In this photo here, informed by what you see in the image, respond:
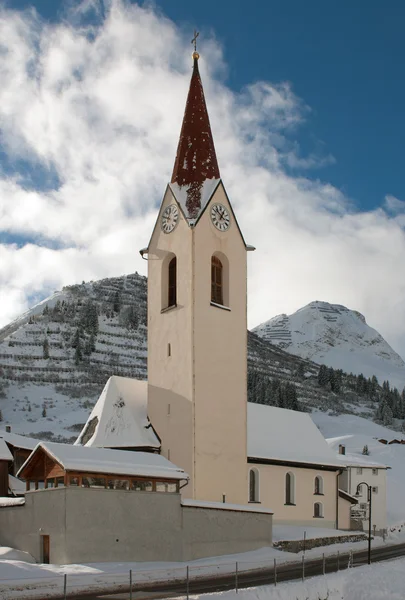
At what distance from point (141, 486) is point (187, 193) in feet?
62.1

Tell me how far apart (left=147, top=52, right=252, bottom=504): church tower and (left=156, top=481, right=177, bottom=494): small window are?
194 inches

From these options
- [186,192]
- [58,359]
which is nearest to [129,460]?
[186,192]

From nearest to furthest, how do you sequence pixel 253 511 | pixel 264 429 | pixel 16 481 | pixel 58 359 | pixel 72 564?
1. pixel 72 564
2. pixel 253 511
3. pixel 16 481
4. pixel 264 429
5. pixel 58 359

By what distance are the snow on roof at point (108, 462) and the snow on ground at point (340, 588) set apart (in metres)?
10.1

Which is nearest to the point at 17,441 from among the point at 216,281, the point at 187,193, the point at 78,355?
the point at 216,281

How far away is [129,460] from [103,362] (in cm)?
12941

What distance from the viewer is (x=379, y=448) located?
11650cm

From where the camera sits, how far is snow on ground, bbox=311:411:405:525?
82.0 metres

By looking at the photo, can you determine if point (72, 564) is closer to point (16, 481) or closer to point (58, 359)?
point (16, 481)

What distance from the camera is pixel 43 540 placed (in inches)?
1318

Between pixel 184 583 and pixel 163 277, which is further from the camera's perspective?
pixel 163 277

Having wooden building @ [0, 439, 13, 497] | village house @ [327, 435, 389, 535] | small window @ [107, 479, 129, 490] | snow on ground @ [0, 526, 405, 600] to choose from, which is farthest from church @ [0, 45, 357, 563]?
village house @ [327, 435, 389, 535]

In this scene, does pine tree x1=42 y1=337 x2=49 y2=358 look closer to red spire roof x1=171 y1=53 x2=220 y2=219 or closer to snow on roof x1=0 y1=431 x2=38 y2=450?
snow on roof x1=0 y1=431 x2=38 y2=450

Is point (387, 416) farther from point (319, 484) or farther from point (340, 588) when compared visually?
point (340, 588)
